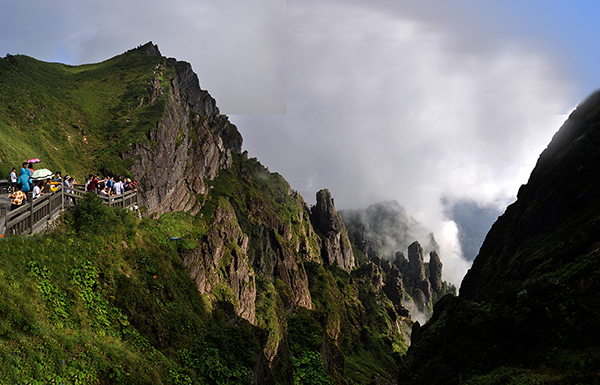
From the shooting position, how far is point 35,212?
1485cm

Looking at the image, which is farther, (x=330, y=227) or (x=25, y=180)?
(x=330, y=227)

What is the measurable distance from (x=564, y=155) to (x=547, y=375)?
94.0ft

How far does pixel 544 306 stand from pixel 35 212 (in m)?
28.0

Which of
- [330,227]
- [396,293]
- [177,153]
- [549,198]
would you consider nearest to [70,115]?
[177,153]

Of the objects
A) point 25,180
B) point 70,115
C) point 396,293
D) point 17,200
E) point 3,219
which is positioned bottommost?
point 3,219

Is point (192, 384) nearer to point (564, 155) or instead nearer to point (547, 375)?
point (547, 375)

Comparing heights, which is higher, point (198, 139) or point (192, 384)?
point (198, 139)

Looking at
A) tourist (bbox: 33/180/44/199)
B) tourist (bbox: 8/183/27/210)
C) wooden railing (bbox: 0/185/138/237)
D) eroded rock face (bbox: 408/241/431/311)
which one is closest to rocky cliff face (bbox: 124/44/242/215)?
tourist (bbox: 33/180/44/199)

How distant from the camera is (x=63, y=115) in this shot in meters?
43.7

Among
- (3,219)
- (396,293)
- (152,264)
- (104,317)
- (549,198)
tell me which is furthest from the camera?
(396,293)

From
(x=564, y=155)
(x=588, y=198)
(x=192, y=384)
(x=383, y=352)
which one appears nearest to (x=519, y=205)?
A: (x=564, y=155)

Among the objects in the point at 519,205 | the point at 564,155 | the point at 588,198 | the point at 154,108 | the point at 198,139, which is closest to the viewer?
the point at 588,198

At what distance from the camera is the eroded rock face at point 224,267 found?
29.1 metres

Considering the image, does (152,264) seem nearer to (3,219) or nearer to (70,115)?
(3,219)
